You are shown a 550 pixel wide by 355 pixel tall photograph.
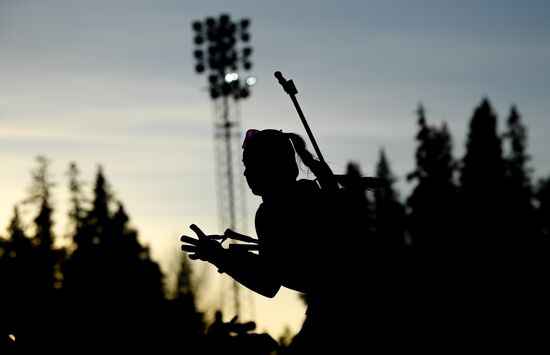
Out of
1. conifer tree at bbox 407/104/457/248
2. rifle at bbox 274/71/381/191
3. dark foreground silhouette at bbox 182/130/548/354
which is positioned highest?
conifer tree at bbox 407/104/457/248

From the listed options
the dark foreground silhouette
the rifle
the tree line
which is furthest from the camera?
the tree line

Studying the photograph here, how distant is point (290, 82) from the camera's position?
5.49 metres

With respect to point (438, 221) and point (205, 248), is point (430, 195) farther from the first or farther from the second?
point (205, 248)

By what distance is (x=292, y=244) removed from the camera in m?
4.71

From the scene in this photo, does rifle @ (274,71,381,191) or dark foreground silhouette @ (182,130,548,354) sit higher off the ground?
rifle @ (274,71,381,191)

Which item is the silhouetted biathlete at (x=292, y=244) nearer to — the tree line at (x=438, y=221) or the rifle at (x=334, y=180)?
the rifle at (x=334, y=180)

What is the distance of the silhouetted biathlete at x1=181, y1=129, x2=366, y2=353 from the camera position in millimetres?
4629

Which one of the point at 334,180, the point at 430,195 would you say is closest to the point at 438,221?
the point at 430,195

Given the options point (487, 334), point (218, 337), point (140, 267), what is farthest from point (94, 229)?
point (218, 337)

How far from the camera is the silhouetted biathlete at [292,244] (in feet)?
15.2

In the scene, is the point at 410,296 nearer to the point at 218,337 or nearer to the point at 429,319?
the point at 429,319

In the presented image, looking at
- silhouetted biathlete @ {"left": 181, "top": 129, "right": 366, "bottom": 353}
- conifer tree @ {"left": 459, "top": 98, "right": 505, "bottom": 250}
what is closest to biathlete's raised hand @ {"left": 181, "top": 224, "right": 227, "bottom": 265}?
silhouetted biathlete @ {"left": 181, "top": 129, "right": 366, "bottom": 353}

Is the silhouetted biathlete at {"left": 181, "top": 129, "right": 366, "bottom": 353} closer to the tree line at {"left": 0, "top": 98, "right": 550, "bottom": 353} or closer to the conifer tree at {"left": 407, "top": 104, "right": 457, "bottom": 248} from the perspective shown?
the tree line at {"left": 0, "top": 98, "right": 550, "bottom": 353}

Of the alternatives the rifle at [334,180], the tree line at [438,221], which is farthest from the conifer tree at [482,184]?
the rifle at [334,180]
